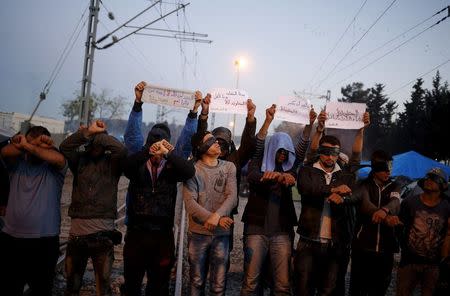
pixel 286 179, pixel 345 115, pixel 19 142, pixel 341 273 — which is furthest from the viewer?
pixel 345 115

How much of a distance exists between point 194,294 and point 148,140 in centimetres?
175

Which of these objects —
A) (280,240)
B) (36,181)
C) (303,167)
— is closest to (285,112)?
(303,167)

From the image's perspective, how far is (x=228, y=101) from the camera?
5.18 m

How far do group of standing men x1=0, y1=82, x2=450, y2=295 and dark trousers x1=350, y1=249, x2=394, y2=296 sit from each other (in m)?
0.01

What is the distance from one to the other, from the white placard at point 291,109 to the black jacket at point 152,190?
5.73ft

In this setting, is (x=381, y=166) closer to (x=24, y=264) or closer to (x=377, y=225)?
(x=377, y=225)

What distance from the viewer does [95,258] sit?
403 cm

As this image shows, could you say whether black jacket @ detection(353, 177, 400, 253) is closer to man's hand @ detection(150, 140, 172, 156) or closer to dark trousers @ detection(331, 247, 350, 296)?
dark trousers @ detection(331, 247, 350, 296)

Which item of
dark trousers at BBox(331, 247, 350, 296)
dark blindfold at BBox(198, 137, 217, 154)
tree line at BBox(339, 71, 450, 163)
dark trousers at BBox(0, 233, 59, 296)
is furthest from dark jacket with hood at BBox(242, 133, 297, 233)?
tree line at BBox(339, 71, 450, 163)

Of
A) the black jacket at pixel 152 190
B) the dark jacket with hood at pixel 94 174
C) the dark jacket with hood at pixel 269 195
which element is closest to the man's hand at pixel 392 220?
the dark jacket with hood at pixel 269 195

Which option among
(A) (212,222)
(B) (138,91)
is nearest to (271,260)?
(A) (212,222)

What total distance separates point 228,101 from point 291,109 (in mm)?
864

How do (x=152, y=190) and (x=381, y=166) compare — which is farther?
(x=381, y=166)

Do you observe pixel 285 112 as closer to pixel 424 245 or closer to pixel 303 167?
pixel 303 167
